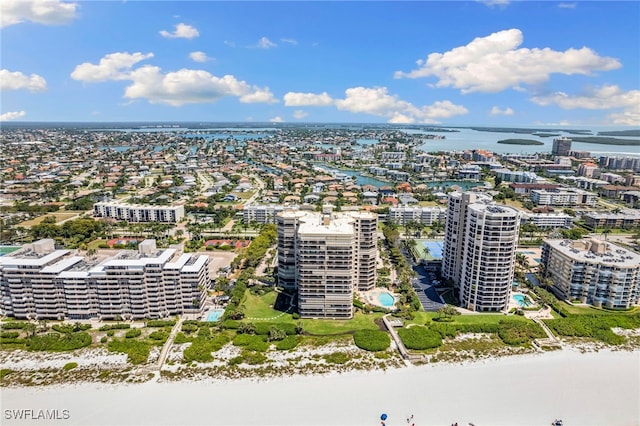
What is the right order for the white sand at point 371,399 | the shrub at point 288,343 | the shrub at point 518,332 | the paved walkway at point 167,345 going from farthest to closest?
the shrub at point 518,332, the shrub at point 288,343, the paved walkway at point 167,345, the white sand at point 371,399

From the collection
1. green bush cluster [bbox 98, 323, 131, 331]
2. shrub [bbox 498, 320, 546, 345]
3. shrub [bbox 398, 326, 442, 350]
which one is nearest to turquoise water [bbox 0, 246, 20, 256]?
green bush cluster [bbox 98, 323, 131, 331]

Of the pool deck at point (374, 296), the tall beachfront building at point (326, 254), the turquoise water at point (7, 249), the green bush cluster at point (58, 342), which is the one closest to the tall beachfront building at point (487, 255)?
the pool deck at point (374, 296)

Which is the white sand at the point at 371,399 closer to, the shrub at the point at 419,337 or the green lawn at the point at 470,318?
the shrub at the point at 419,337

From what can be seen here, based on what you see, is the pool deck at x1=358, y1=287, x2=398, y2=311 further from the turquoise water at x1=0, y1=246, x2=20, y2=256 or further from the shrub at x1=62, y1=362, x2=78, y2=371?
the turquoise water at x1=0, y1=246, x2=20, y2=256

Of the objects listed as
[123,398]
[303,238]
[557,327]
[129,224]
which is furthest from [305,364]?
[129,224]

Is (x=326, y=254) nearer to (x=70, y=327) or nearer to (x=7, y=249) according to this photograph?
(x=70, y=327)

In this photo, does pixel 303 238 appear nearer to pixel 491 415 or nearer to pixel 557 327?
pixel 491 415
